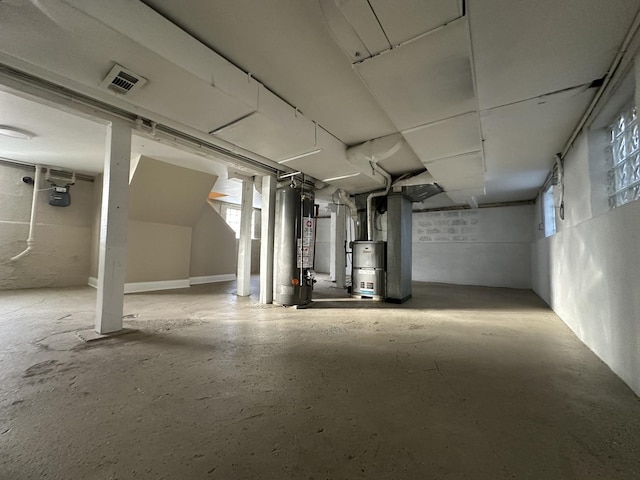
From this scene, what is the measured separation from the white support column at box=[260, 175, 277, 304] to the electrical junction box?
462cm

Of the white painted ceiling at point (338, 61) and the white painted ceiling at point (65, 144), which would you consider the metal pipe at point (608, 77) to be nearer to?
the white painted ceiling at point (338, 61)

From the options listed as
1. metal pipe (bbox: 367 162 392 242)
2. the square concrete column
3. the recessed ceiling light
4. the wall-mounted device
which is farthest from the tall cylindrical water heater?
the wall-mounted device

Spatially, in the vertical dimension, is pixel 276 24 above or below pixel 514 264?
above

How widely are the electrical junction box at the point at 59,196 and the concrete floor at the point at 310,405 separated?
365 centimetres

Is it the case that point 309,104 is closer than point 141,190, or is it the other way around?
point 309,104

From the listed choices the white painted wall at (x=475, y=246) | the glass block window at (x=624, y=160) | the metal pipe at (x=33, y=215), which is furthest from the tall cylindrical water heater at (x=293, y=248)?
the metal pipe at (x=33, y=215)

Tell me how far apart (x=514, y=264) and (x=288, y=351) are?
6538 mm

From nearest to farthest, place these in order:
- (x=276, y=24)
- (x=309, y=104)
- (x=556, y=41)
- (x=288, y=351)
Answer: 1. (x=556, y=41)
2. (x=276, y=24)
3. (x=288, y=351)
4. (x=309, y=104)

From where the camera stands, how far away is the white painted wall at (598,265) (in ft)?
5.37

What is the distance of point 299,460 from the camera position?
1056 mm

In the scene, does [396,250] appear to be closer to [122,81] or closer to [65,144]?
[122,81]

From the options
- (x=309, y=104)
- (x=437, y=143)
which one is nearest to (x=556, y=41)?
(x=437, y=143)

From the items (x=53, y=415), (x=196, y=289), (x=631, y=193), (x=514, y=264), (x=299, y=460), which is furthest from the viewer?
(x=514, y=264)

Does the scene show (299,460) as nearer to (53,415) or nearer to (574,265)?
(53,415)
